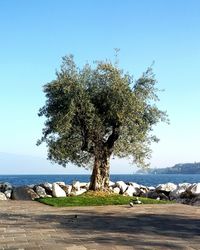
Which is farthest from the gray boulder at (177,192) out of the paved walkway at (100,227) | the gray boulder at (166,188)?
the paved walkway at (100,227)

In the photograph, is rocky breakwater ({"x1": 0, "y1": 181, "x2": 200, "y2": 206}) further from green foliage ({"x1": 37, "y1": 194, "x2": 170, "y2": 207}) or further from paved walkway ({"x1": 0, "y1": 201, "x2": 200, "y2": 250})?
paved walkway ({"x1": 0, "y1": 201, "x2": 200, "y2": 250})

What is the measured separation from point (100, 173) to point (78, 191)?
3.66m

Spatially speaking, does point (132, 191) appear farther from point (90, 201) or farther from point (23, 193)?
point (90, 201)

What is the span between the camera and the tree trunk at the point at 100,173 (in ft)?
86.6

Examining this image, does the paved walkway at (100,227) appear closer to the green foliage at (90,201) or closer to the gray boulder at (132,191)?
the green foliage at (90,201)

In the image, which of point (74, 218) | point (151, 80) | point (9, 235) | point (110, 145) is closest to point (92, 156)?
point (110, 145)

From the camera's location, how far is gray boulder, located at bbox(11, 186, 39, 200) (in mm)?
26375

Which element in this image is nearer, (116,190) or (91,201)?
(91,201)

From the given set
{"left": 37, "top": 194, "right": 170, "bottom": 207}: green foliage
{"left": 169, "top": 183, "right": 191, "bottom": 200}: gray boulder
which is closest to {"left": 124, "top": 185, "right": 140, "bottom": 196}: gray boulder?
{"left": 169, "top": 183, "right": 191, "bottom": 200}: gray boulder

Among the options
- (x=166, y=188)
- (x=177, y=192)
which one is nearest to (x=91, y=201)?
(x=177, y=192)

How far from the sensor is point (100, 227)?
14789 millimetres

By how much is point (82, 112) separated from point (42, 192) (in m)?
6.16

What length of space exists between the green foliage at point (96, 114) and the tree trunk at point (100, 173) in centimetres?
39

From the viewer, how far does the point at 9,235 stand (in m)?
13.3
